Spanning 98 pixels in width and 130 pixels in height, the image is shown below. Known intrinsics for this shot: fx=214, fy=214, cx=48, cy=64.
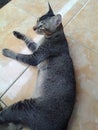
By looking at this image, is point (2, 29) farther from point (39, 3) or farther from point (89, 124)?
point (89, 124)

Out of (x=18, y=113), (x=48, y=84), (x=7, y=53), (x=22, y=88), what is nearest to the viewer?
(x=18, y=113)

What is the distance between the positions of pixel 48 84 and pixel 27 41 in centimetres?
44

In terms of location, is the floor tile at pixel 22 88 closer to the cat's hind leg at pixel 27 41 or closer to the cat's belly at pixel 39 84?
the cat's belly at pixel 39 84

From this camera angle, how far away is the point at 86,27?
67.2 inches

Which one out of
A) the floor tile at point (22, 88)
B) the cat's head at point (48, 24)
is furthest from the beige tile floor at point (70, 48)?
the cat's head at point (48, 24)

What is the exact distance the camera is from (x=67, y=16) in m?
1.76

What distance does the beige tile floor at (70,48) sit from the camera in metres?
1.35

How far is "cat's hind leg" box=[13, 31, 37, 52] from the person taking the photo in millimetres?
1564

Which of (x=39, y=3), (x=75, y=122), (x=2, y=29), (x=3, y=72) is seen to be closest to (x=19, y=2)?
(x=39, y=3)

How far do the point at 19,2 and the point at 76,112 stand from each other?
1.06 metres

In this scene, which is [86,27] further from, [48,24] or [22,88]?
[22,88]

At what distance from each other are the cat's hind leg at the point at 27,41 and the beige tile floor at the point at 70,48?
0.10ft

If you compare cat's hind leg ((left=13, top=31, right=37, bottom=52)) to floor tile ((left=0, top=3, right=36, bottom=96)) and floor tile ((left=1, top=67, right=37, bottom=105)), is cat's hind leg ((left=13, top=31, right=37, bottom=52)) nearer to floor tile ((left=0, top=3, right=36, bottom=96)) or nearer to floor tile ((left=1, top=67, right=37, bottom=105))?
floor tile ((left=0, top=3, right=36, bottom=96))

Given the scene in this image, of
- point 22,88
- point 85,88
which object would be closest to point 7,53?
point 22,88
